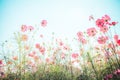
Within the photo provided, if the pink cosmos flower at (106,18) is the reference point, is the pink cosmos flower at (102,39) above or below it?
below

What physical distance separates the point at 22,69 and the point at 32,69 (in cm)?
179

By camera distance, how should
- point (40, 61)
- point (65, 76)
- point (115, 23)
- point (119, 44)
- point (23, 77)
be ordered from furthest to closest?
1. point (40, 61)
2. point (65, 76)
3. point (23, 77)
4. point (119, 44)
5. point (115, 23)

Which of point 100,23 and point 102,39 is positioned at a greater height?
point 100,23

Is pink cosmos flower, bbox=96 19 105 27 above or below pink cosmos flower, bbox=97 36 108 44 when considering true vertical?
above

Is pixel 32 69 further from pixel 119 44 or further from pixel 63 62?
pixel 119 44

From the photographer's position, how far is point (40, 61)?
31.0ft

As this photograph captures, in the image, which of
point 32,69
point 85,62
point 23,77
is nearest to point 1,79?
point 23,77

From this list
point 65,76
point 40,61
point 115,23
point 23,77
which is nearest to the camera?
point 115,23

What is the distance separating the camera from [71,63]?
360 inches

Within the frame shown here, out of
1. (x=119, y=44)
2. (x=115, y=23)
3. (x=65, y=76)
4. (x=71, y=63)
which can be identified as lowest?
(x=65, y=76)

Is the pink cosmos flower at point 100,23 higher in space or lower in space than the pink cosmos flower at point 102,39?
higher

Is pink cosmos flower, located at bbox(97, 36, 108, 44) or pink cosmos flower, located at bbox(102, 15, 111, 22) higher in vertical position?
pink cosmos flower, located at bbox(102, 15, 111, 22)

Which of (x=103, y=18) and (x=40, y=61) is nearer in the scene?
(x=103, y=18)

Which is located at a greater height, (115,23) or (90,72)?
→ (115,23)
